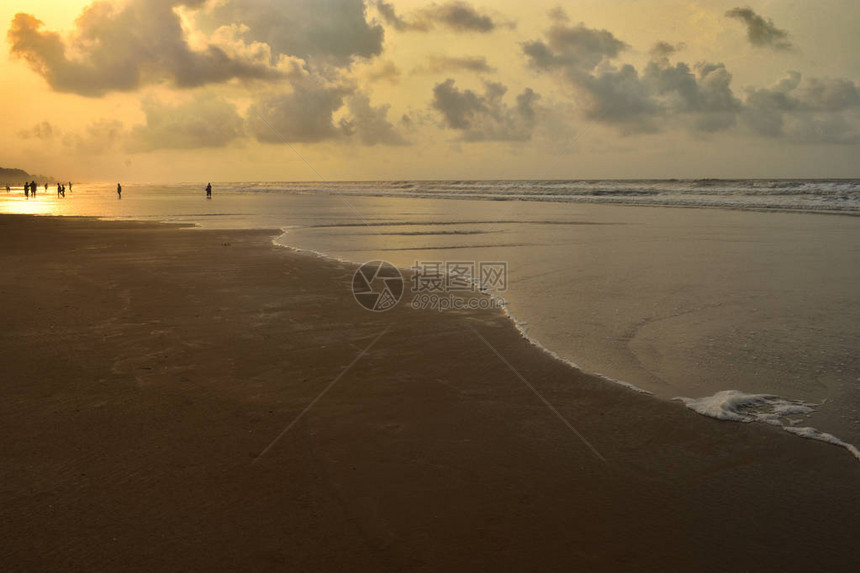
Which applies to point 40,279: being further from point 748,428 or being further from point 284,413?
point 748,428

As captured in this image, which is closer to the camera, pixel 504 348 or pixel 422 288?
pixel 504 348

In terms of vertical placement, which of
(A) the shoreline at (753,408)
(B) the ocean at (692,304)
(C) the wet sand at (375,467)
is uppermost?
(B) the ocean at (692,304)

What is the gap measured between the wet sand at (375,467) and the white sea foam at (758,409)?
149mm

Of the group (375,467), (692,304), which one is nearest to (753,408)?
(375,467)

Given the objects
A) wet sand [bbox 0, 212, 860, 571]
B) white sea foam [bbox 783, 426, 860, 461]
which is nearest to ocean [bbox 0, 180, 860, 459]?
white sea foam [bbox 783, 426, 860, 461]

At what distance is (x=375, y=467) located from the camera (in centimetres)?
377

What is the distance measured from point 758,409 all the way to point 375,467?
3.19m

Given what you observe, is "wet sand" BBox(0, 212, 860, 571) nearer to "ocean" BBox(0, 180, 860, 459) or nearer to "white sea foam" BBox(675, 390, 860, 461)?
"white sea foam" BBox(675, 390, 860, 461)

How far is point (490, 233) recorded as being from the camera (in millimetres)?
21094

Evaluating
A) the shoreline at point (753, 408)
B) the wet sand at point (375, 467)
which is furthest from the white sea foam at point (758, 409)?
the wet sand at point (375, 467)

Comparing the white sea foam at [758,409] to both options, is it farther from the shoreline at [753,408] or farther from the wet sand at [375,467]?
the wet sand at [375,467]

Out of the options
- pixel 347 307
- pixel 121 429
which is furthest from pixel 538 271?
pixel 121 429

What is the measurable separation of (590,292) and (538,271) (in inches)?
92.9

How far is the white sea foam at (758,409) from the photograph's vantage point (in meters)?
4.41
